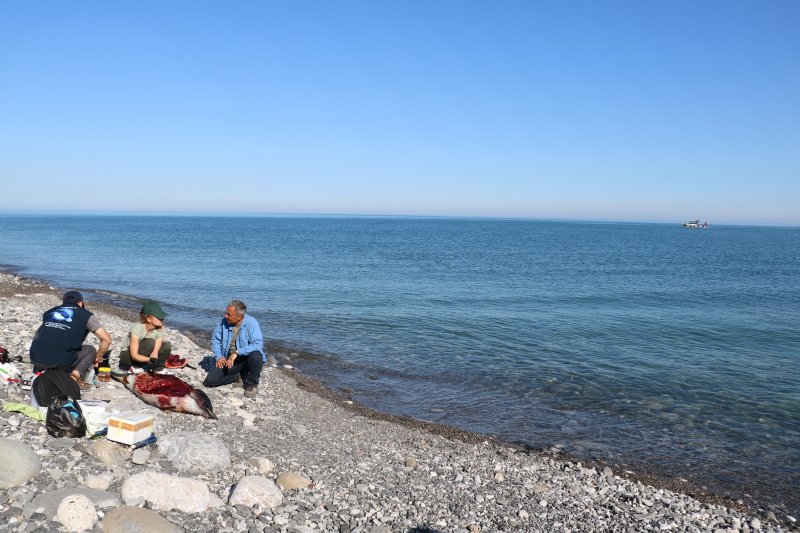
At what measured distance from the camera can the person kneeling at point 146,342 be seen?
1153 cm

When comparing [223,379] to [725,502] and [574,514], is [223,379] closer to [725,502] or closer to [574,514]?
[574,514]

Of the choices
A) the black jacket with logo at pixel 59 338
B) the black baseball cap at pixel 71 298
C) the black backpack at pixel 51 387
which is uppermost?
the black baseball cap at pixel 71 298

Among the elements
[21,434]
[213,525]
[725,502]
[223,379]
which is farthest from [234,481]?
[725,502]

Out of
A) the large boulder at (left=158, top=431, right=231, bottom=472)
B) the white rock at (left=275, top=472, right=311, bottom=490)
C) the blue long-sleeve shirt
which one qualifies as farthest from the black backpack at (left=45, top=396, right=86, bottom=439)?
the blue long-sleeve shirt

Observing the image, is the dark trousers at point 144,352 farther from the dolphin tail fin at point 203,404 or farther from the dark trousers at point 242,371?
the dolphin tail fin at point 203,404

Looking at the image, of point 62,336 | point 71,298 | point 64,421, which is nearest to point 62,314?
point 62,336

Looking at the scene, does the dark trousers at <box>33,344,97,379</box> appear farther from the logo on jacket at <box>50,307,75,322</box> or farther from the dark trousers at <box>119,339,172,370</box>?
the dark trousers at <box>119,339,172,370</box>

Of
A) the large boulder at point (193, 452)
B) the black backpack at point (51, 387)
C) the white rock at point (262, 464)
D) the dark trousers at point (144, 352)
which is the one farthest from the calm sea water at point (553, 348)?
the black backpack at point (51, 387)

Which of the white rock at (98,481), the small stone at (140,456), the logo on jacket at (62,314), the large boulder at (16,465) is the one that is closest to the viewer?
the large boulder at (16,465)

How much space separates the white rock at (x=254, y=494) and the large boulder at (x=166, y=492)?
282mm

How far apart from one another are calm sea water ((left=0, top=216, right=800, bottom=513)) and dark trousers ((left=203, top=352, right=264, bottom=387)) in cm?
370

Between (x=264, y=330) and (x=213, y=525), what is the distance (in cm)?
1636

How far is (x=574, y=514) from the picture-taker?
8.47m

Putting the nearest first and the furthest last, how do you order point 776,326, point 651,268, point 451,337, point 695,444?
point 695,444
point 451,337
point 776,326
point 651,268
